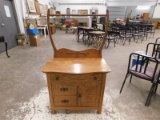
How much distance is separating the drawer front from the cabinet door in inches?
3.0

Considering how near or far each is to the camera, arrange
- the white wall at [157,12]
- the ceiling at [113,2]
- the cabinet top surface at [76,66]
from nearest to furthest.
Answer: the cabinet top surface at [76,66], the ceiling at [113,2], the white wall at [157,12]

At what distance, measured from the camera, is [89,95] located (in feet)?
4.41

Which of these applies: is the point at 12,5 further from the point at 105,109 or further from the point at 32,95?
the point at 105,109

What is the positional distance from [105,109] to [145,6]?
534 inches

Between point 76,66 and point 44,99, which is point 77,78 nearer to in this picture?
point 76,66

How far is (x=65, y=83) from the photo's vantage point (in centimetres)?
125

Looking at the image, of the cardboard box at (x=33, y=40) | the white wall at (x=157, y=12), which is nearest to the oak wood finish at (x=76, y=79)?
the cardboard box at (x=33, y=40)

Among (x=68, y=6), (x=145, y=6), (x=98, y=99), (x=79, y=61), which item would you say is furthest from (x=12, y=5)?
(x=145, y=6)

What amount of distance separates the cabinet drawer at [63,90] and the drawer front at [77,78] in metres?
0.07

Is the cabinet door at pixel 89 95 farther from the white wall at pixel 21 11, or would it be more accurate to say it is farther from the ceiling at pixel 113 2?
the ceiling at pixel 113 2

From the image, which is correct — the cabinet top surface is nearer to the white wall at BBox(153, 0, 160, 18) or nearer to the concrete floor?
the concrete floor

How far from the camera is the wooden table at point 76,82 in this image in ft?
3.95

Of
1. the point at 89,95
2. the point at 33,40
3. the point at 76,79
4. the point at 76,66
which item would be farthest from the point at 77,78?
the point at 33,40

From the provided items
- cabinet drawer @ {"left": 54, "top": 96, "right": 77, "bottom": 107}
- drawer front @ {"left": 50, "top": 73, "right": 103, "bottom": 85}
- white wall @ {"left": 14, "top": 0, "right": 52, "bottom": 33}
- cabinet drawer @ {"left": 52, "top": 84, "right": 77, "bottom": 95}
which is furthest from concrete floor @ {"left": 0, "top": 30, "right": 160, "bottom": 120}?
white wall @ {"left": 14, "top": 0, "right": 52, "bottom": 33}
